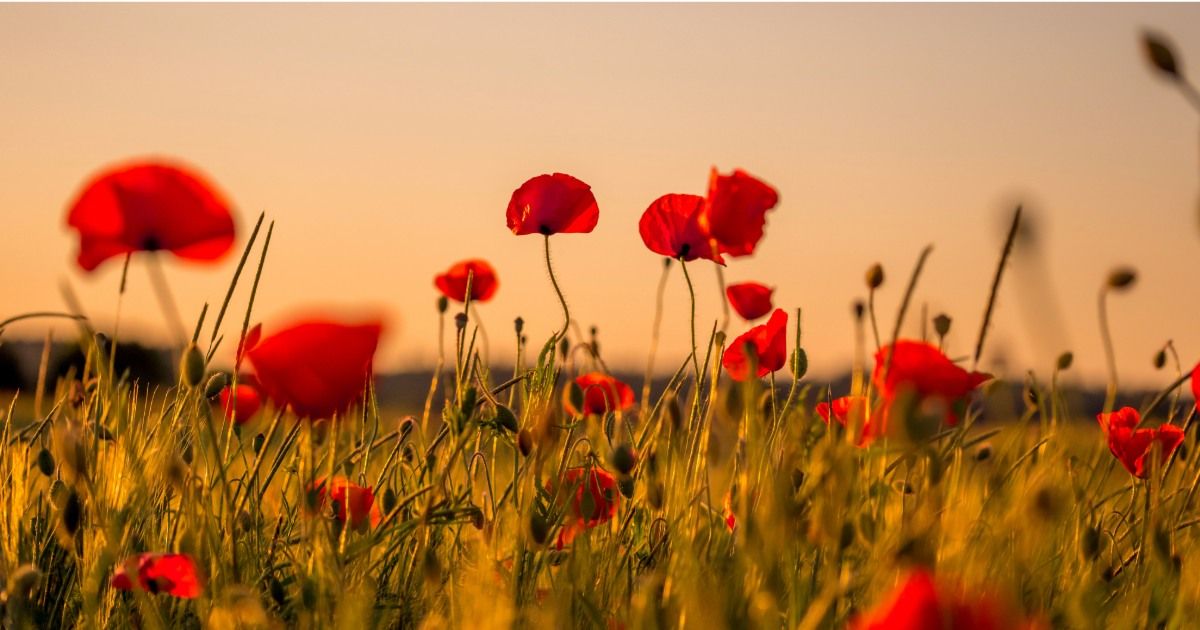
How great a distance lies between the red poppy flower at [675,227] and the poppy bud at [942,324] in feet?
1.74

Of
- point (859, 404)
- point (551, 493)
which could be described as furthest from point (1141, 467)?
point (551, 493)

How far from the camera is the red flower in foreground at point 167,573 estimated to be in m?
1.66

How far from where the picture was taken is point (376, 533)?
1866mm

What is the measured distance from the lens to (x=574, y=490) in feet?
6.83

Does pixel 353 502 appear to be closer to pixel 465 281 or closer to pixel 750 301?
pixel 465 281

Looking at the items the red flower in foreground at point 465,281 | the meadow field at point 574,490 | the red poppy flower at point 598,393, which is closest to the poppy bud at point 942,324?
the meadow field at point 574,490

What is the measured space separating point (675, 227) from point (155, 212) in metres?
1.14

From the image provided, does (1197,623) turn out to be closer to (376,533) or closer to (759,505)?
(759,505)

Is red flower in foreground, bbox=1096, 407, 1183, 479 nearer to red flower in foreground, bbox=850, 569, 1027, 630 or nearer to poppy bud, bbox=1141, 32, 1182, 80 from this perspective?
poppy bud, bbox=1141, 32, 1182, 80

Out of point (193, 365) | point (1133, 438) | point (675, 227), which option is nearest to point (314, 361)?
point (193, 365)

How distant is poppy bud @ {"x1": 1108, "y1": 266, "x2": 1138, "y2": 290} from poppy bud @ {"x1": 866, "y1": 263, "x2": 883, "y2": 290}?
0.43 metres

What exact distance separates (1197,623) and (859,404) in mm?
695

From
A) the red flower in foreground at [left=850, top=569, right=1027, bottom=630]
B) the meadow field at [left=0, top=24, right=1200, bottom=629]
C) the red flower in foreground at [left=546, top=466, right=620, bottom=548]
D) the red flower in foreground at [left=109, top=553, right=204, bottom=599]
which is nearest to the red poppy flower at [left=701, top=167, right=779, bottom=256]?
the meadow field at [left=0, top=24, right=1200, bottom=629]

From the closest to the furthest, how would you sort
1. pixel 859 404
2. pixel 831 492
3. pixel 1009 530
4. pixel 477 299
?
pixel 831 492 → pixel 859 404 → pixel 1009 530 → pixel 477 299
